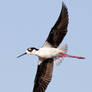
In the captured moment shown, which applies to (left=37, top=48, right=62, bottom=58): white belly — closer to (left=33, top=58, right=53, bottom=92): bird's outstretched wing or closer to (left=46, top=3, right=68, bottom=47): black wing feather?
(left=46, top=3, right=68, bottom=47): black wing feather

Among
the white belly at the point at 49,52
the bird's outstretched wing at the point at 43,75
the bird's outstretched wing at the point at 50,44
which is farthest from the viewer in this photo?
the bird's outstretched wing at the point at 43,75

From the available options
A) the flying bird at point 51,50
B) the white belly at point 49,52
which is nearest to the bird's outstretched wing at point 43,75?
the flying bird at point 51,50

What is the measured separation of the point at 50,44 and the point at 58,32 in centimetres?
61

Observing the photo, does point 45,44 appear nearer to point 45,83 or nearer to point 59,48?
point 59,48

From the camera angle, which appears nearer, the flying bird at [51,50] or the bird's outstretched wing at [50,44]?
the flying bird at [51,50]

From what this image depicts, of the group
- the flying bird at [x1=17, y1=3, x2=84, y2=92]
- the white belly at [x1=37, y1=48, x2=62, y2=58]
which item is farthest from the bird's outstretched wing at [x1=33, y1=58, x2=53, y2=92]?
the white belly at [x1=37, y1=48, x2=62, y2=58]

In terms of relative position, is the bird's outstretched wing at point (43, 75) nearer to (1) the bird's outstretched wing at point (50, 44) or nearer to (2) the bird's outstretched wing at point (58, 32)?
(1) the bird's outstretched wing at point (50, 44)

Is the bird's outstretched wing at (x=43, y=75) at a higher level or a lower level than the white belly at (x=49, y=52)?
lower

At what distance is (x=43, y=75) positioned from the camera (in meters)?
19.7

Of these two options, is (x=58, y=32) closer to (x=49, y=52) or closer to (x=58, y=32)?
(x=58, y=32)

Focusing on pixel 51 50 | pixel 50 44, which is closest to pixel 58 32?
pixel 50 44

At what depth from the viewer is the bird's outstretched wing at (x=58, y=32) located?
18672mm

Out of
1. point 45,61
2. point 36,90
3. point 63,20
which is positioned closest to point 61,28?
point 63,20

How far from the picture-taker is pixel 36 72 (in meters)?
20.0
